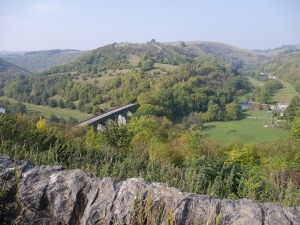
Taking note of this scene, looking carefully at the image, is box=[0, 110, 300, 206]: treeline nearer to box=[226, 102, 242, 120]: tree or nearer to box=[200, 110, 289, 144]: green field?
box=[200, 110, 289, 144]: green field

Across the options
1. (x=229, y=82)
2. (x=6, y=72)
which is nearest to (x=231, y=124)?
(x=229, y=82)

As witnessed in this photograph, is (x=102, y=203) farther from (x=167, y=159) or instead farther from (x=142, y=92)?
(x=142, y=92)

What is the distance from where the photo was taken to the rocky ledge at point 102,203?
3988 millimetres

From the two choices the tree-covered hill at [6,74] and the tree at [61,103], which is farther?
the tree-covered hill at [6,74]

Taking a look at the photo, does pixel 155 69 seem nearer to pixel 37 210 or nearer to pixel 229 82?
pixel 229 82

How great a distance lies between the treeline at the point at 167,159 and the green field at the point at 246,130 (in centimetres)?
2062

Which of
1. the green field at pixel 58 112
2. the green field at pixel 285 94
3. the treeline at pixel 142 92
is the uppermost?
the treeline at pixel 142 92

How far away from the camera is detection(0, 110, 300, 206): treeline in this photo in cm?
866

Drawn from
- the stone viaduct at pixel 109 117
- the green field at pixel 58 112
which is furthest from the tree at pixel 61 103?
the stone viaduct at pixel 109 117

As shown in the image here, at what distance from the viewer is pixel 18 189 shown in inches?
171

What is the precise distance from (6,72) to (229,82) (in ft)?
289

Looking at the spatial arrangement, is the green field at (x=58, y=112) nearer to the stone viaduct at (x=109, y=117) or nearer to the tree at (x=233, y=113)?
the stone viaduct at (x=109, y=117)

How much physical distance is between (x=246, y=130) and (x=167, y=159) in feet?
136

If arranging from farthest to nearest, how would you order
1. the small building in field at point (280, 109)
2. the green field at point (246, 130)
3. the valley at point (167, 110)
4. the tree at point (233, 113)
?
the small building in field at point (280, 109) → the tree at point (233, 113) → the green field at point (246, 130) → the valley at point (167, 110)
